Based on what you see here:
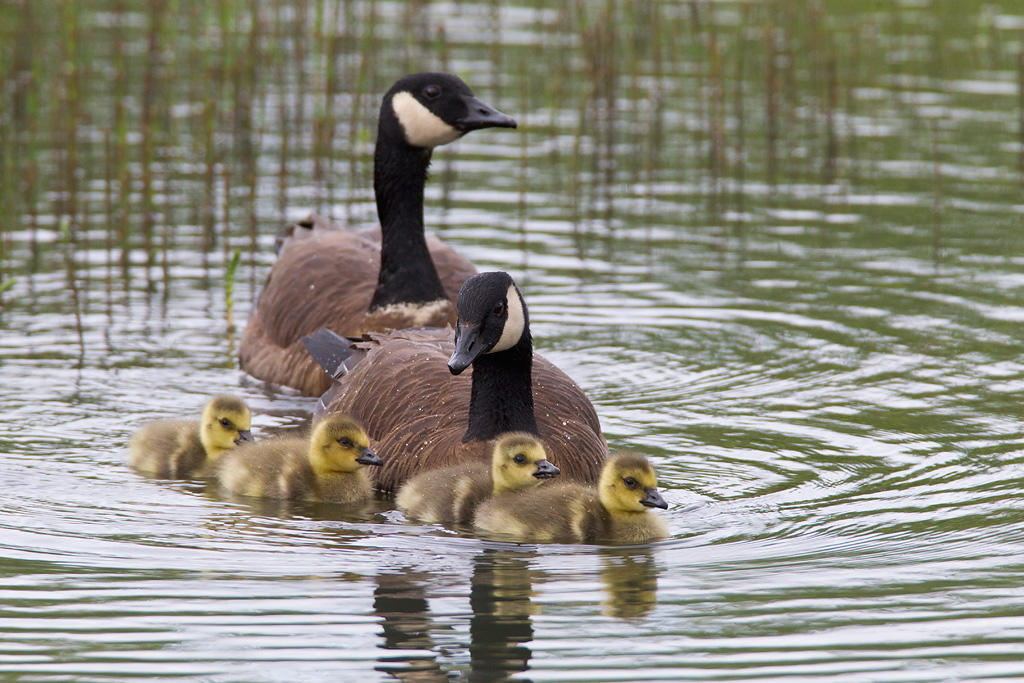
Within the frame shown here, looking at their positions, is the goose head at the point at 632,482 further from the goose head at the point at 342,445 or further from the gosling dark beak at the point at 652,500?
the goose head at the point at 342,445

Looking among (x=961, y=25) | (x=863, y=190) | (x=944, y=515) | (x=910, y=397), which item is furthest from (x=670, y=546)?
(x=961, y=25)

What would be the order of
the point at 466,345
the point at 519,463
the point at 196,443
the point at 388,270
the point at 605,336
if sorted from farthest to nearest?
the point at 605,336, the point at 388,270, the point at 196,443, the point at 466,345, the point at 519,463

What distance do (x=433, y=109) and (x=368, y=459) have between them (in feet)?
11.9

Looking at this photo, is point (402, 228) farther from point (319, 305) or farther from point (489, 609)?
point (489, 609)

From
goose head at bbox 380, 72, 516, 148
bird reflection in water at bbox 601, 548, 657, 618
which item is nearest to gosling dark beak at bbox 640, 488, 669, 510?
bird reflection in water at bbox 601, 548, 657, 618

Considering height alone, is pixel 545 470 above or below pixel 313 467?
above

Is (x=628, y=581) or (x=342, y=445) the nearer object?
(x=628, y=581)

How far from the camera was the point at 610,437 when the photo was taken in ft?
32.5

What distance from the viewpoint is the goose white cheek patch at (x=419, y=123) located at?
1138 centimetres

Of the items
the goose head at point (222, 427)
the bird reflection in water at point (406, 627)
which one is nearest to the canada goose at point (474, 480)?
the bird reflection in water at point (406, 627)

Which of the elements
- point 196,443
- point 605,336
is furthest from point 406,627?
point 605,336

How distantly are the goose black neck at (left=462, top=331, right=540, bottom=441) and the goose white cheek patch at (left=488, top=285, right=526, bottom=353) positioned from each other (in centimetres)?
5

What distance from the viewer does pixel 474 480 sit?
8.05m

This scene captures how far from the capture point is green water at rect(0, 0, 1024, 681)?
666 cm
